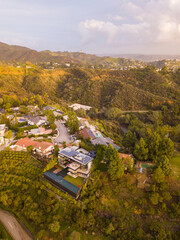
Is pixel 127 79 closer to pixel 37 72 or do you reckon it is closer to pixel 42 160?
pixel 37 72

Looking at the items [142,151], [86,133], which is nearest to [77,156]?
[142,151]

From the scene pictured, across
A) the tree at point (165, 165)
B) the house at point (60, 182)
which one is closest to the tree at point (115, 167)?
the house at point (60, 182)

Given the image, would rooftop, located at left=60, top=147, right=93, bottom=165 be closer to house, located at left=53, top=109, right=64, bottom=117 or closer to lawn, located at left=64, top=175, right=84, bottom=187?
lawn, located at left=64, top=175, right=84, bottom=187

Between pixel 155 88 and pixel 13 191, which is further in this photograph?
pixel 155 88

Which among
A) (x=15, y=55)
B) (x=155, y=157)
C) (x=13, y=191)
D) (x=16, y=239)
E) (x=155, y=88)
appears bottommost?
(x=16, y=239)

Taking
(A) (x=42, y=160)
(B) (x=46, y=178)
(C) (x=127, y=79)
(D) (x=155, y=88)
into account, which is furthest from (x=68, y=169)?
(C) (x=127, y=79)

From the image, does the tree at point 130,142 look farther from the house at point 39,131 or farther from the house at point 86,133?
the house at point 39,131

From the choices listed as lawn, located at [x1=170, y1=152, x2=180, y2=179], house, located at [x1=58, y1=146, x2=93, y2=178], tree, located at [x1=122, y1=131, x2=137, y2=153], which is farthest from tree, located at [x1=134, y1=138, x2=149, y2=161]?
house, located at [x1=58, y1=146, x2=93, y2=178]
